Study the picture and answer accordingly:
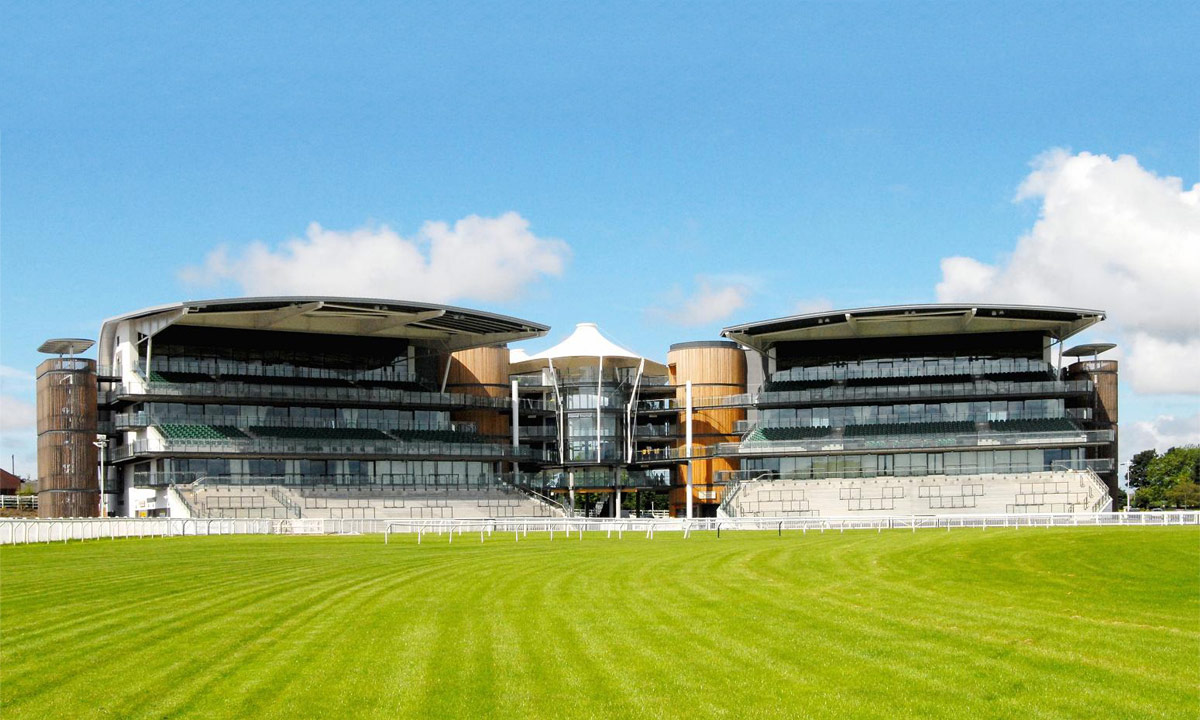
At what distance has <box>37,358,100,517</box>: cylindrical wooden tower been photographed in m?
73.9

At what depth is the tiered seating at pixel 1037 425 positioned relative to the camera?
7712cm

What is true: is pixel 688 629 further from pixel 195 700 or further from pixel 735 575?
pixel 735 575

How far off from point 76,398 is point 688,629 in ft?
220

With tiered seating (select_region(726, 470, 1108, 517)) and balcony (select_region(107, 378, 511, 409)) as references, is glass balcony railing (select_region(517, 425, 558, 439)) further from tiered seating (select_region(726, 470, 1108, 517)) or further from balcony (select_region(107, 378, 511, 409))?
tiered seating (select_region(726, 470, 1108, 517))

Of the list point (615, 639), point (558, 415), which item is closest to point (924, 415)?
point (558, 415)

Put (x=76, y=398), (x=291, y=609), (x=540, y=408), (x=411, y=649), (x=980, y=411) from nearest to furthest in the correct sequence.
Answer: (x=411, y=649) < (x=291, y=609) < (x=76, y=398) < (x=980, y=411) < (x=540, y=408)

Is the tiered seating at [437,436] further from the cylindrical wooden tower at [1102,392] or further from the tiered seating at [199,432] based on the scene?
the cylindrical wooden tower at [1102,392]

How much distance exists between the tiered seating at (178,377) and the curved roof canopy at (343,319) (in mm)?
2944

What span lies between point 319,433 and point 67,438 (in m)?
14.6

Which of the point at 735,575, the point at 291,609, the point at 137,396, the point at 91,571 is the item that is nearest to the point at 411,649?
the point at 291,609

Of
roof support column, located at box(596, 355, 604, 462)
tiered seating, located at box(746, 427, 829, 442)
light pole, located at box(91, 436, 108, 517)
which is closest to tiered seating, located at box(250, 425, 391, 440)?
light pole, located at box(91, 436, 108, 517)

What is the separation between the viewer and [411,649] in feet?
47.2

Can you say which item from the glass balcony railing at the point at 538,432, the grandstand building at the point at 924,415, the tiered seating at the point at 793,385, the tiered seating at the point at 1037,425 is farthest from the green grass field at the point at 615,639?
the glass balcony railing at the point at 538,432

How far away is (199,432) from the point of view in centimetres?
7538
